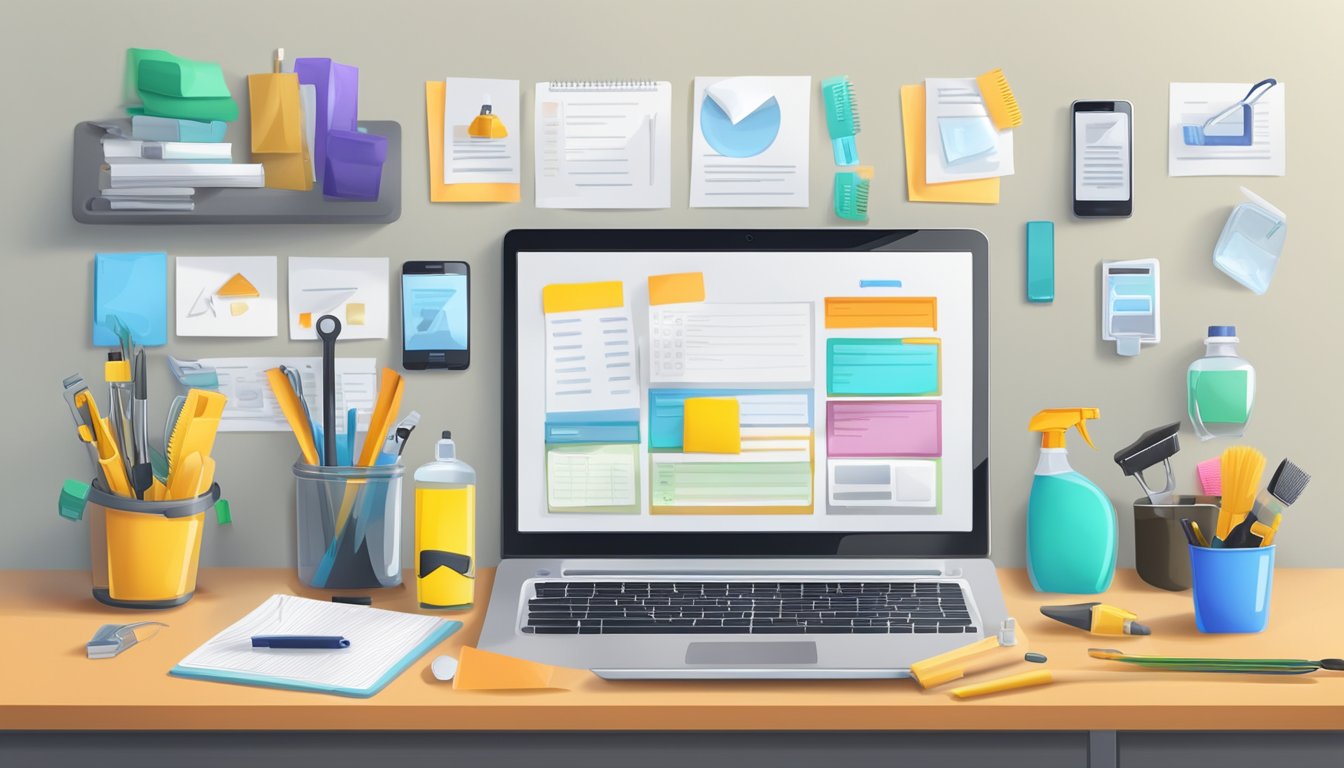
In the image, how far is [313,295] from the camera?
133 centimetres

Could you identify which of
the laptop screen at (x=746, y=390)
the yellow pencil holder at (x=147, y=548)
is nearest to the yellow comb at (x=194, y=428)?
the yellow pencil holder at (x=147, y=548)

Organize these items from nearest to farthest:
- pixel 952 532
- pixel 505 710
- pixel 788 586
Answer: pixel 505 710, pixel 788 586, pixel 952 532

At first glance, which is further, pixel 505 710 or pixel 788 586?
pixel 788 586

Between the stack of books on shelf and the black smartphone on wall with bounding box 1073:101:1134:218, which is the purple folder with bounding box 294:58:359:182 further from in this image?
the black smartphone on wall with bounding box 1073:101:1134:218

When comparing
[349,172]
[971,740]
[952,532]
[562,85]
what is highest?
[562,85]

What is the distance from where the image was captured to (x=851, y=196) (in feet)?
4.32

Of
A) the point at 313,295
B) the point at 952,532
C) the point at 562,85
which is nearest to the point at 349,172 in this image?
the point at 313,295

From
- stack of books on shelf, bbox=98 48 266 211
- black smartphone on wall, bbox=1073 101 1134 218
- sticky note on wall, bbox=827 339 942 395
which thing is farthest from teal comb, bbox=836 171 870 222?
stack of books on shelf, bbox=98 48 266 211

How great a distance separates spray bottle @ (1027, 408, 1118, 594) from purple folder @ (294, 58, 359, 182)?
100 centimetres

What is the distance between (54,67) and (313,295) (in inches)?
18.4

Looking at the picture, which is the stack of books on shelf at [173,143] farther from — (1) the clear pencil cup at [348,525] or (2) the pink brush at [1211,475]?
(2) the pink brush at [1211,475]

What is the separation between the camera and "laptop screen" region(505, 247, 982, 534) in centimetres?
129

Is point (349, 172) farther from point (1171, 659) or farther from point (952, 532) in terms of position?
point (1171, 659)

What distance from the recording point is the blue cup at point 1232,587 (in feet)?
3.36
